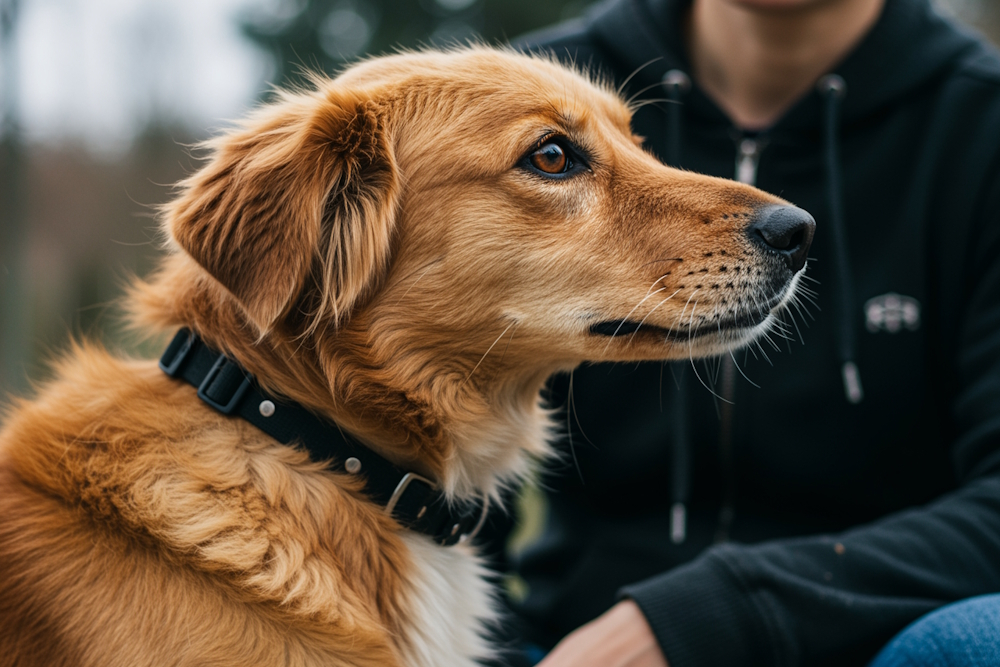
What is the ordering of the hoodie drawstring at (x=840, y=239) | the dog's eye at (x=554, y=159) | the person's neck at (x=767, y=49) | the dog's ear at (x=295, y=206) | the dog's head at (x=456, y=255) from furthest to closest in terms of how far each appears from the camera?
1. the person's neck at (x=767, y=49)
2. the hoodie drawstring at (x=840, y=239)
3. the dog's eye at (x=554, y=159)
4. the dog's head at (x=456, y=255)
5. the dog's ear at (x=295, y=206)

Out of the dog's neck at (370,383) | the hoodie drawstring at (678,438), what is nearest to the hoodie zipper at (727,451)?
the hoodie drawstring at (678,438)

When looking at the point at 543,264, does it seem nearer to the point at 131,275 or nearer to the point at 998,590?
the point at 131,275

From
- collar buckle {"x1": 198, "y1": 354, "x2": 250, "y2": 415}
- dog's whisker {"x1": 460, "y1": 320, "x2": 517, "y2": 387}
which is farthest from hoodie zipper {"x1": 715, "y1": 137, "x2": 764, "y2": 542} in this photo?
collar buckle {"x1": 198, "y1": 354, "x2": 250, "y2": 415}

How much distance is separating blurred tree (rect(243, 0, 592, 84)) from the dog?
12397mm

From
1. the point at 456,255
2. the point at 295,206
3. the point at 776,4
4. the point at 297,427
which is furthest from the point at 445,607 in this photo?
the point at 776,4

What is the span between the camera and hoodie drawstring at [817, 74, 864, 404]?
98.1 inches

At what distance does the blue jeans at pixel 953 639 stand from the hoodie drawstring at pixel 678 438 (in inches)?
30.6

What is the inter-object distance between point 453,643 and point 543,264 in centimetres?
96

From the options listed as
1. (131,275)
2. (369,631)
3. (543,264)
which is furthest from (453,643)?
(131,275)

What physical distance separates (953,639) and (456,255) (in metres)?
1.42

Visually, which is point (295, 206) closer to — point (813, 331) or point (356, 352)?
point (356, 352)

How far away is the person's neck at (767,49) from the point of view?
276 centimetres

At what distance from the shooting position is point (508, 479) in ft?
7.20

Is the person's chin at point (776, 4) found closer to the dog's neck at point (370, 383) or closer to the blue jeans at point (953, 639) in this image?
the dog's neck at point (370, 383)
